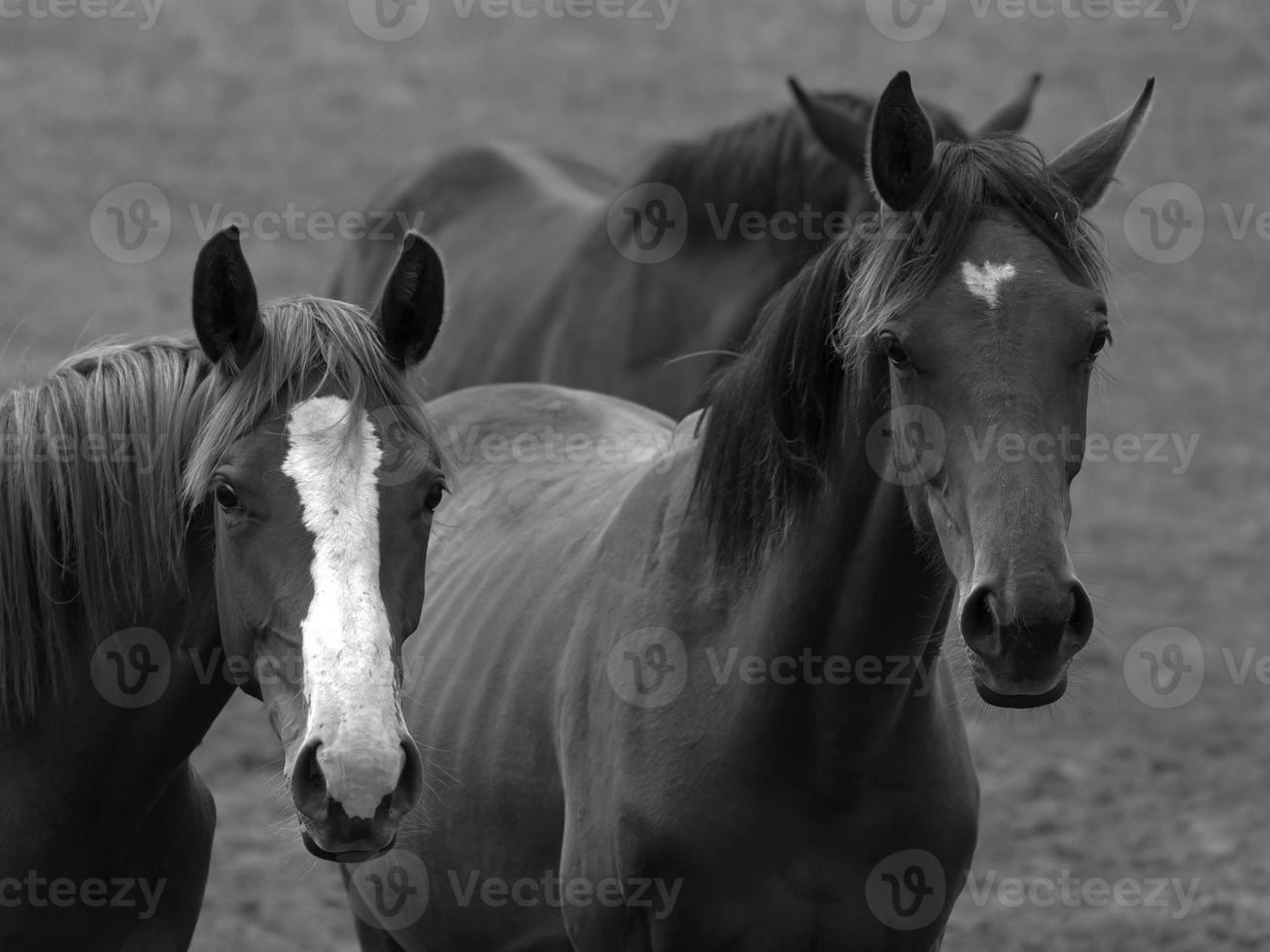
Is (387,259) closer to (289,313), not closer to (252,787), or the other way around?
(252,787)

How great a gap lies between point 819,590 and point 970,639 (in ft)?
2.04

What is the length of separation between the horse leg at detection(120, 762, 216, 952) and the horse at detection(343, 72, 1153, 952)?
713 millimetres

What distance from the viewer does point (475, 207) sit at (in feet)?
29.9

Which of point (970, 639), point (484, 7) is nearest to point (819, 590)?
point (970, 639)

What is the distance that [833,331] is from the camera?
130 inches

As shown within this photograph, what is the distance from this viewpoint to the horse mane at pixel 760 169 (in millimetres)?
6902

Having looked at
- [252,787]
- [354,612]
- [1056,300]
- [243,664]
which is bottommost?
[252,787]

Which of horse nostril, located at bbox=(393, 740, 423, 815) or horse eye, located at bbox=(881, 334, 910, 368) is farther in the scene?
horse eye, located at bbox=(881, 334, 910, 368)

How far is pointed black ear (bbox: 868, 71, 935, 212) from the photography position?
316 cm

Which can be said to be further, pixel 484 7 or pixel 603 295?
pixel 484 7

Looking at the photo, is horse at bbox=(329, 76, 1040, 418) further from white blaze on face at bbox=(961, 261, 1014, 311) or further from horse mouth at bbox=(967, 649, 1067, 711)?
horse mouth at bbox=(967, 649, 1067, 711)

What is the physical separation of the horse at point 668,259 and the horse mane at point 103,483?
3313mm

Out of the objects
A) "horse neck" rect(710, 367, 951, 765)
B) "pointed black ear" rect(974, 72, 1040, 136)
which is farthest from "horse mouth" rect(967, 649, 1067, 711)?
"pointed black ear" rect(974, 72, 1040, 136)

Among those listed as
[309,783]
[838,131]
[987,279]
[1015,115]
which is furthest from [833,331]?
[1015,115]
